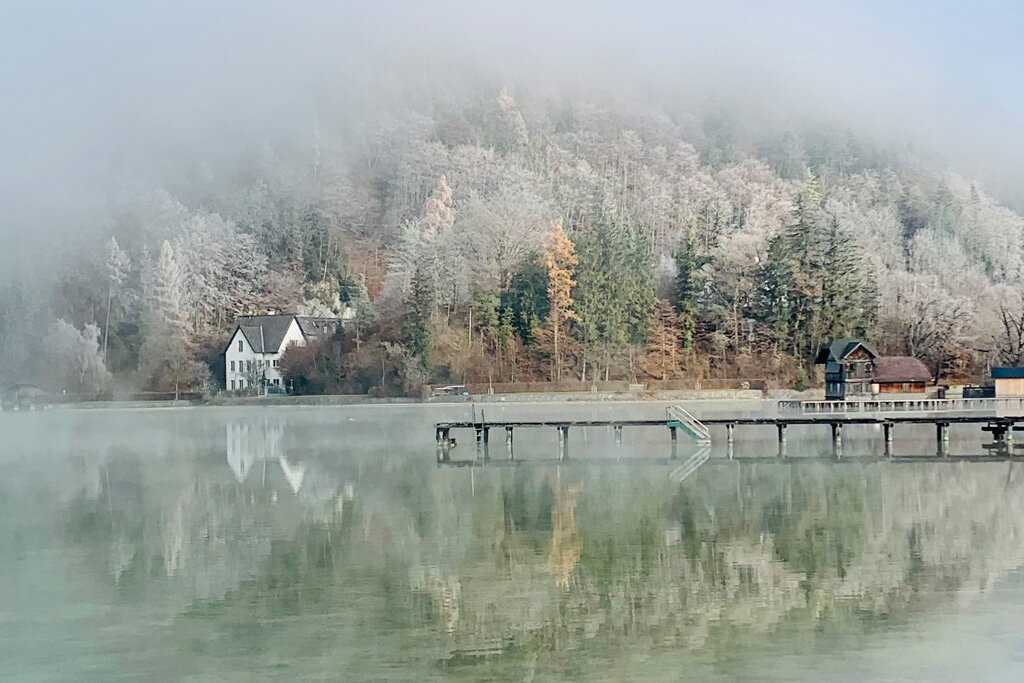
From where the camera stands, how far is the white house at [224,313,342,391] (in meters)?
94.3

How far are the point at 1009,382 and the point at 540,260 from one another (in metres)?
40.4

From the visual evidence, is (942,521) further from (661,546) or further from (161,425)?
(161,425)

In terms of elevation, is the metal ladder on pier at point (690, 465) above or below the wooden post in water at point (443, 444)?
below

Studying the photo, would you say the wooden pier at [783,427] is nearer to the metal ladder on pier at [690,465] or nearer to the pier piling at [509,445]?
the pier piling at [509,445]

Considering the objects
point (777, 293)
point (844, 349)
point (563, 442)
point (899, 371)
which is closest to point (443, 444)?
point (563, 442)

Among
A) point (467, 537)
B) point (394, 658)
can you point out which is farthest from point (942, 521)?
point (394, 658)

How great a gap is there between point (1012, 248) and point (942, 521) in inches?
3169

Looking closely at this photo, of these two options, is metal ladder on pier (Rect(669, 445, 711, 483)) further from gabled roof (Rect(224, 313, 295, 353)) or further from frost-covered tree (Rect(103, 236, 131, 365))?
frost-covered tree (Rect(103, 236, 131, 365))

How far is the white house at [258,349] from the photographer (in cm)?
9431

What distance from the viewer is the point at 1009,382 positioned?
54656 mm

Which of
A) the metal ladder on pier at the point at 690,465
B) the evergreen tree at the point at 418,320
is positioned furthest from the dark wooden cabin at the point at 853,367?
the evergreen tree at the point at 418,320

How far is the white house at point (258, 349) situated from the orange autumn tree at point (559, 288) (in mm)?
18444

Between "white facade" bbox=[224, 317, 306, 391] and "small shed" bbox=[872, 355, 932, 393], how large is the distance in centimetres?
4792

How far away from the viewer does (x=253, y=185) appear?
126625 mm
